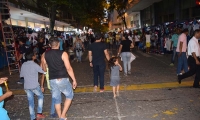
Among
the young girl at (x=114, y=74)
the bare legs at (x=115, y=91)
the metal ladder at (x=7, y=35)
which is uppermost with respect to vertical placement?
the metal ladder at (x=7, y=35)

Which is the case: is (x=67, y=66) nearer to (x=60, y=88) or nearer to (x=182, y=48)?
(x=60, y=88)

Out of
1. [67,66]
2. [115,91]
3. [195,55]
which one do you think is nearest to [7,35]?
[115,91]

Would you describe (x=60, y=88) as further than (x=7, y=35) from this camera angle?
No

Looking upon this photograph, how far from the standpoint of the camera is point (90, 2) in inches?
1280

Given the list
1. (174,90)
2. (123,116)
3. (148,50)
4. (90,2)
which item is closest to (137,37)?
(148,50)

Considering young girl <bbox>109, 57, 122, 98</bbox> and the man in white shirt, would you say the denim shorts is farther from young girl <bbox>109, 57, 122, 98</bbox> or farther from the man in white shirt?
the man in white shirt

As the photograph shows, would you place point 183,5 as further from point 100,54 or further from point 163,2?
point 100,54

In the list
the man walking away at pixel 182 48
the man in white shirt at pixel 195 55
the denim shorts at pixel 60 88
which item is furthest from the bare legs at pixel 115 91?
the man walking away at pixel 182 48

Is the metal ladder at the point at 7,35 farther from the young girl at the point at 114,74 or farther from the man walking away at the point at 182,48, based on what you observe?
the man walking away at the point at 182,48

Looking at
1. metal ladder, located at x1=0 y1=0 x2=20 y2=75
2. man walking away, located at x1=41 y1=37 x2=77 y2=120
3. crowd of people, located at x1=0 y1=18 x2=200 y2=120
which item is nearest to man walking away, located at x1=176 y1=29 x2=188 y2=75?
crowd of people, located at x1=0 y1=18 x2=200 y2=120

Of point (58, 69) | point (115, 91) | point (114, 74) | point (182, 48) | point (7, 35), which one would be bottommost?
point (115, 91)

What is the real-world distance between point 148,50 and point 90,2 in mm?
16707

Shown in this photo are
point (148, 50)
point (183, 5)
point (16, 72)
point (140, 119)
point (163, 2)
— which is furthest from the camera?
point (163, 2)

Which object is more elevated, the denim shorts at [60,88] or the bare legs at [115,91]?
the denim shorts at [60,88]
